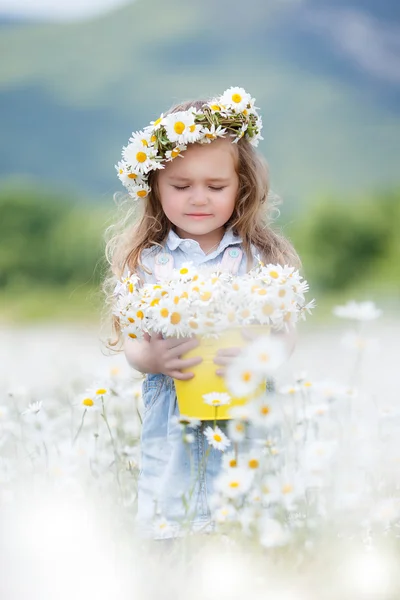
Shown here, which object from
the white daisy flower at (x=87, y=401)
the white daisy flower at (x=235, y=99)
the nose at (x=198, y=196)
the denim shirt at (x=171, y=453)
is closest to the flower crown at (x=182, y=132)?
the white daisy flower at (x=235, y=99)

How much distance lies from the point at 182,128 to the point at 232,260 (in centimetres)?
42

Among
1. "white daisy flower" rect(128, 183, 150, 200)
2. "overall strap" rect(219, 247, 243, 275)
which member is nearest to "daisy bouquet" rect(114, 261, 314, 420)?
"overall strap" rect(219, 247, 243, 275)

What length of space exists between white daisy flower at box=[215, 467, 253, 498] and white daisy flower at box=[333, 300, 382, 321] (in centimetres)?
48

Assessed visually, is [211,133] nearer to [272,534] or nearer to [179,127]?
[179,127]

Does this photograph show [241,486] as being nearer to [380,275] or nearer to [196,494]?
[196,494]

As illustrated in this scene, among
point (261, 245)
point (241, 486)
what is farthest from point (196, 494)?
point (261, 245)

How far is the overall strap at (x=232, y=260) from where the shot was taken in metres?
2.56

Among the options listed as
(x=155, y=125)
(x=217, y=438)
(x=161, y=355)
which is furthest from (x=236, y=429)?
(x=155, y=125)

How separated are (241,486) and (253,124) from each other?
1136 millimetres

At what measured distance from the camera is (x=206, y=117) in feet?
8.22

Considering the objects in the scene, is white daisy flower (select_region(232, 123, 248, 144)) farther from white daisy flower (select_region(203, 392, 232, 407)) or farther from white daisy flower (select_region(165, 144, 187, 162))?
white daisy flower (select_region(203, 392, 232, 407))

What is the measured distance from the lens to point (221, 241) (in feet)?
8.57

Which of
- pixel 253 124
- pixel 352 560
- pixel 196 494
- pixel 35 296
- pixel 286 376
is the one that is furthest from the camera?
pixel 35 296

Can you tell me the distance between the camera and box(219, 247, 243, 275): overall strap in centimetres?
256
